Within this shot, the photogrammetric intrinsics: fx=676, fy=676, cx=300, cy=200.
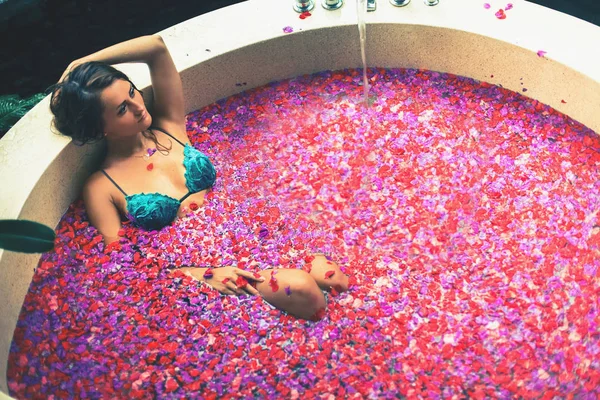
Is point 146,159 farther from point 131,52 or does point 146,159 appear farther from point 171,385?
point 171,385

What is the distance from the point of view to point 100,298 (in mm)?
2758

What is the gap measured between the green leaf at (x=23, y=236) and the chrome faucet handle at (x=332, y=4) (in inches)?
71.2

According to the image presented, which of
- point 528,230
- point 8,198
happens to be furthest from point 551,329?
point 8,198

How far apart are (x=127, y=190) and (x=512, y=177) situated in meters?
1.67

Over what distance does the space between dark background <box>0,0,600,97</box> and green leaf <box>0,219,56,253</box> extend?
6.18 feet

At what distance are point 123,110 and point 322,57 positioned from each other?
3.73 feet

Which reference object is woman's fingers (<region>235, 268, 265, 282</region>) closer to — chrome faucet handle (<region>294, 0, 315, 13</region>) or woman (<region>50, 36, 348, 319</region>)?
woman (<region>50, 36, 348, 319</region>)

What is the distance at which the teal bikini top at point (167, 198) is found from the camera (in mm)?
2779

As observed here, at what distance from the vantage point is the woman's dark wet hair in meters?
2.60

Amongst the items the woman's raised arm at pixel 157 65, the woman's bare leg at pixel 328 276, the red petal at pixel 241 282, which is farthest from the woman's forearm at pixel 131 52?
the woman's bare leg at pixel 328 276

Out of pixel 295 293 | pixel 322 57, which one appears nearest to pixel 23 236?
pixel 295 293

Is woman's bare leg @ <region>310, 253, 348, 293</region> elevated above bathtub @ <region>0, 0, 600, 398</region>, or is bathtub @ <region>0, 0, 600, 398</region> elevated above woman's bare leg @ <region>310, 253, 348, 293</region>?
bathtub @ <region>0, 0, 600, 398</region>

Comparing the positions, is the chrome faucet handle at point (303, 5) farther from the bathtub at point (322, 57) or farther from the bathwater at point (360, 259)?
the bathwater at point (360, 259)

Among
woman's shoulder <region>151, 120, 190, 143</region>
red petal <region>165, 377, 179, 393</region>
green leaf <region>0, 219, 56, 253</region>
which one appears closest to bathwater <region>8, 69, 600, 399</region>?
red petal <region>165, 377, 179, 393</region>
